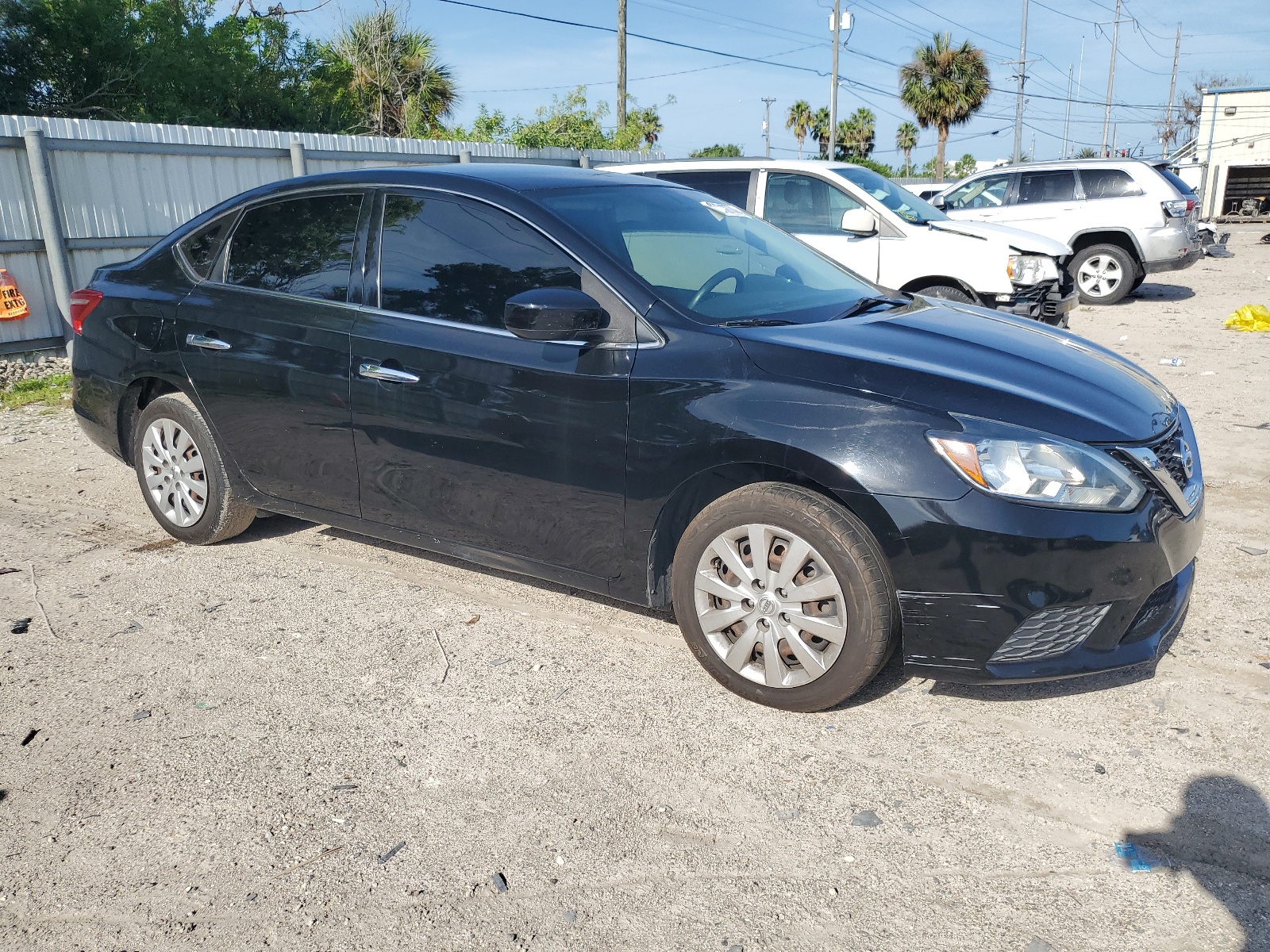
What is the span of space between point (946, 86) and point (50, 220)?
43343mm

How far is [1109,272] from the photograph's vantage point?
14.0m

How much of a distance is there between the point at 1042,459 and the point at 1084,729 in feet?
2.98

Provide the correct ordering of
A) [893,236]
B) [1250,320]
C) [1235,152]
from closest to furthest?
[893,236], [1250,320], [1235,152]

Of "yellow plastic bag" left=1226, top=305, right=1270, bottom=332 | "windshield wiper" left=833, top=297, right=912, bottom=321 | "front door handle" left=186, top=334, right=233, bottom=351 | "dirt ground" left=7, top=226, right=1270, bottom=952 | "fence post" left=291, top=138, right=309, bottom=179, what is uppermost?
"fence post" left=291, top=138, right=309, bottom=179

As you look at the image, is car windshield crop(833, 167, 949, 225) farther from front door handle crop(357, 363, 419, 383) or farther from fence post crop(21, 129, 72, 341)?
fence post crop(21, 129, 72, 341)

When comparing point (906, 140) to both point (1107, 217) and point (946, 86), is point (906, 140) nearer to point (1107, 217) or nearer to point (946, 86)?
point (946, 86)

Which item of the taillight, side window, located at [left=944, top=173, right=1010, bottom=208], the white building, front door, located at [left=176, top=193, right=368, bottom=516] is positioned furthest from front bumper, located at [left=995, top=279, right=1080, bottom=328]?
the white building

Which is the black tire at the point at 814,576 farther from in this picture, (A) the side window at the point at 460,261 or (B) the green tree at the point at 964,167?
(B) the green tree at the point at 964,167

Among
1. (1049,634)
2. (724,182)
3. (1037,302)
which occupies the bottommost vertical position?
(1049,634)

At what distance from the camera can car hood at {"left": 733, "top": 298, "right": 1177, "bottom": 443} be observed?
3080 mm

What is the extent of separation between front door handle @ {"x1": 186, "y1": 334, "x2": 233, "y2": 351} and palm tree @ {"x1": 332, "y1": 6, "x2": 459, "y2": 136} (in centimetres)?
2265

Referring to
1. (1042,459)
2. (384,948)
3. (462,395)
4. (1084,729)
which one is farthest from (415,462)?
(1084,729)

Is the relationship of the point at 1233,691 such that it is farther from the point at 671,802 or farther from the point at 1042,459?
the point at 671,802

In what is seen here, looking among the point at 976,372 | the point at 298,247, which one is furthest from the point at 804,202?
the point at 976,372
